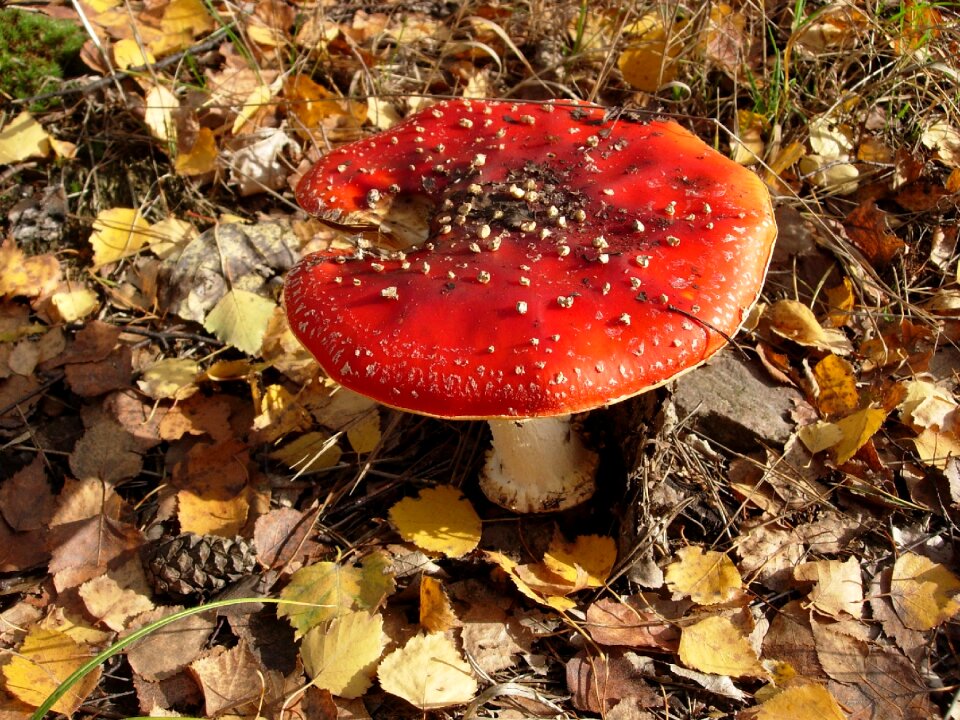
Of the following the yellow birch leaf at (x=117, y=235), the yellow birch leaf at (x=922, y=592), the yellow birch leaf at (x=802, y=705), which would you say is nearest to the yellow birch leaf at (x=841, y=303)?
the yellow birch leaf at (x=922, y=592)

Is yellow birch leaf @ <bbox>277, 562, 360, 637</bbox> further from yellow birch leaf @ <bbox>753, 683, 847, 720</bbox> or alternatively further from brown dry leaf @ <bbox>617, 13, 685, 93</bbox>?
brown dry leaf @ <bbox>617, 13, 685, 93</bbox>

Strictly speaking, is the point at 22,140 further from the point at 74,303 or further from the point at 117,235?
the point at 74,303

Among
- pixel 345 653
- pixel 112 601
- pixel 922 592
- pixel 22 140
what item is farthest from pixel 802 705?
pixel 22 140

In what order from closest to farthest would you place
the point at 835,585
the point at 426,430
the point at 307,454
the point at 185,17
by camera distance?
1. the point at 835,585
2. the point at 307,454
3. the point at 426,430
4. the point at 185,17

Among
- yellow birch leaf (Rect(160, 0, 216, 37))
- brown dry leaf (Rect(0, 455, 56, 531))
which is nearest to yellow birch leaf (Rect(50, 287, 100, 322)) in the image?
brown dry leaf (Rect(0, 455, 56, 531))

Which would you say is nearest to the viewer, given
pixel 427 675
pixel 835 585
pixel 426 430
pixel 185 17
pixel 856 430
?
pixel 427 675

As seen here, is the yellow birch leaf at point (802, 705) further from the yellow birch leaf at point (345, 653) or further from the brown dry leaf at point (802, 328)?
the brown dry leaf at point (802, 328)

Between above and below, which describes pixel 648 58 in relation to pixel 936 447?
above
